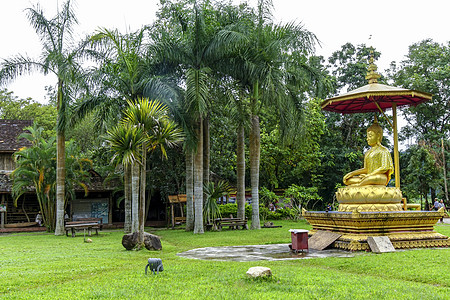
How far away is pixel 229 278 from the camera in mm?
6676

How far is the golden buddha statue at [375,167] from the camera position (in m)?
11.5

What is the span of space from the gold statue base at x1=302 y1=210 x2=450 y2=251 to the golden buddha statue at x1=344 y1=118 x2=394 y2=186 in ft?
4.31

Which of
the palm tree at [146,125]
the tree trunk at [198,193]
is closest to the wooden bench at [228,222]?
the tree trunk at [198,193]

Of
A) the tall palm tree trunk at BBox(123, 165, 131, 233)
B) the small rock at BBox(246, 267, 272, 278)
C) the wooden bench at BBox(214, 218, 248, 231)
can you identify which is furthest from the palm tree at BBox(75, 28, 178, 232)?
the small rock at BBox(246, 267, 272, 278)

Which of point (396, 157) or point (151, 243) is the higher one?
point (396, 157)

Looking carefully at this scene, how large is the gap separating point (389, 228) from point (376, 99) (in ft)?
13.3

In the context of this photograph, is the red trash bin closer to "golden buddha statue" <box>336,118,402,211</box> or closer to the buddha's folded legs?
"golden buddha statue" <box>336,118,402,211</box>

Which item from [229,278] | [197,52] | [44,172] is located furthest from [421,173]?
[229,278]

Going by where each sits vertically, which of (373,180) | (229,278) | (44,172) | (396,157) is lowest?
(229,278)

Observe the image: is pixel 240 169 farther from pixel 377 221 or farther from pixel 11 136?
pixel 11 136

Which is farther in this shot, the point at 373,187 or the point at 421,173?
the point at 421,173

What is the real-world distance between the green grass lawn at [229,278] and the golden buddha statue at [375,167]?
8.24 feet

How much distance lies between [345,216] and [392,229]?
1210 millimetres

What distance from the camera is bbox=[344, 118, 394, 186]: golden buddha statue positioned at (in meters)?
11.5
